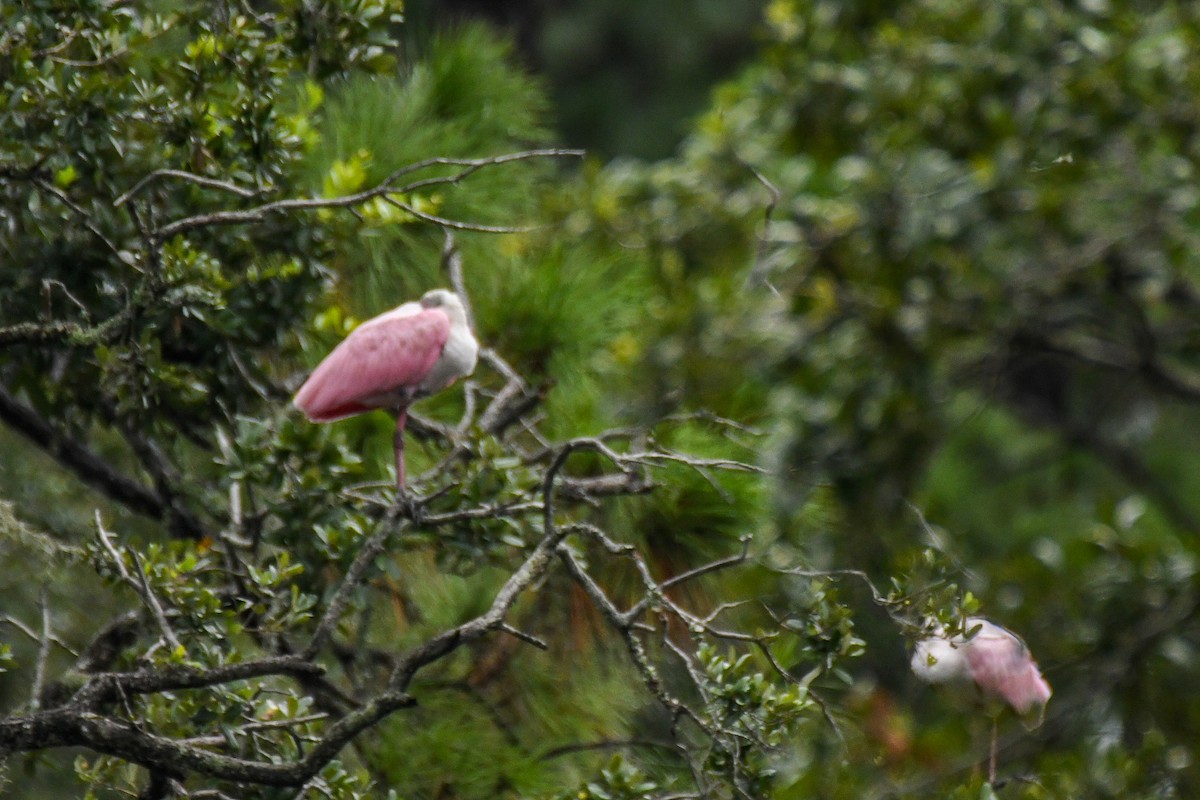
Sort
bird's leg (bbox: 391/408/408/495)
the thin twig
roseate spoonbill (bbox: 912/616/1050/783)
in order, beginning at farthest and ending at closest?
roseate spoonbill (bbox: 912/616/1050/783) < bird's leg (bbox: 391/408/408/495) < the thin twig

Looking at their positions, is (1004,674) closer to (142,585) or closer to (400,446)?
(400,446)

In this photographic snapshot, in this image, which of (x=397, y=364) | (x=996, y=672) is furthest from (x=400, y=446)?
(x=996, y=672)

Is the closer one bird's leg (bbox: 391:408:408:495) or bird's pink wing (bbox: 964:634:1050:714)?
bird's leg (bbox: 391:408:408:495)

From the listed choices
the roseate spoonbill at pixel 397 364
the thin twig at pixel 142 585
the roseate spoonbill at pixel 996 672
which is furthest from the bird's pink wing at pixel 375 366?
the roseate spoonbill at pixel 996 672

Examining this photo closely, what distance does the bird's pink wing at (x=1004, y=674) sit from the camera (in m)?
2.67

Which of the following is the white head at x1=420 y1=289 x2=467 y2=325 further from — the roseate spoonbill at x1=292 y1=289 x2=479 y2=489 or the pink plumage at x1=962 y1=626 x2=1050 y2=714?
the pink plumage at x1=962 y1=626 x2=1050 y2=714

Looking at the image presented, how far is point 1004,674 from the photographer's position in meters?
2.68

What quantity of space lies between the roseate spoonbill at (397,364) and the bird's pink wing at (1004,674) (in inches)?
41.9

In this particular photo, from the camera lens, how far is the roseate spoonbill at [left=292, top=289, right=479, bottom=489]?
7.19 ft

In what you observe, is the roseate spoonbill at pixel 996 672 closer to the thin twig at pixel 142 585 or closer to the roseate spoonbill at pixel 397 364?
the roseate spoonbill at pixel 397 364

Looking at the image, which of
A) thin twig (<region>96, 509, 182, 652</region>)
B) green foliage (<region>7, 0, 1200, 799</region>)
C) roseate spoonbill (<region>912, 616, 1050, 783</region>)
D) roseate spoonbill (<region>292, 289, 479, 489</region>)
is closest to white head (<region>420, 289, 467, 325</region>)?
roseate spoonbill (<region>292, 289, 479, 489</region>)

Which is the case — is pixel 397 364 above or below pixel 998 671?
above

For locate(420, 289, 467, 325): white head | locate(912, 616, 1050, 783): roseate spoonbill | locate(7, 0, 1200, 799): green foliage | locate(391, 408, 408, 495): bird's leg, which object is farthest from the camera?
locate(912, 616, 1050, 783): roseate spoonbill

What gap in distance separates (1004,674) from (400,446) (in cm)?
118
